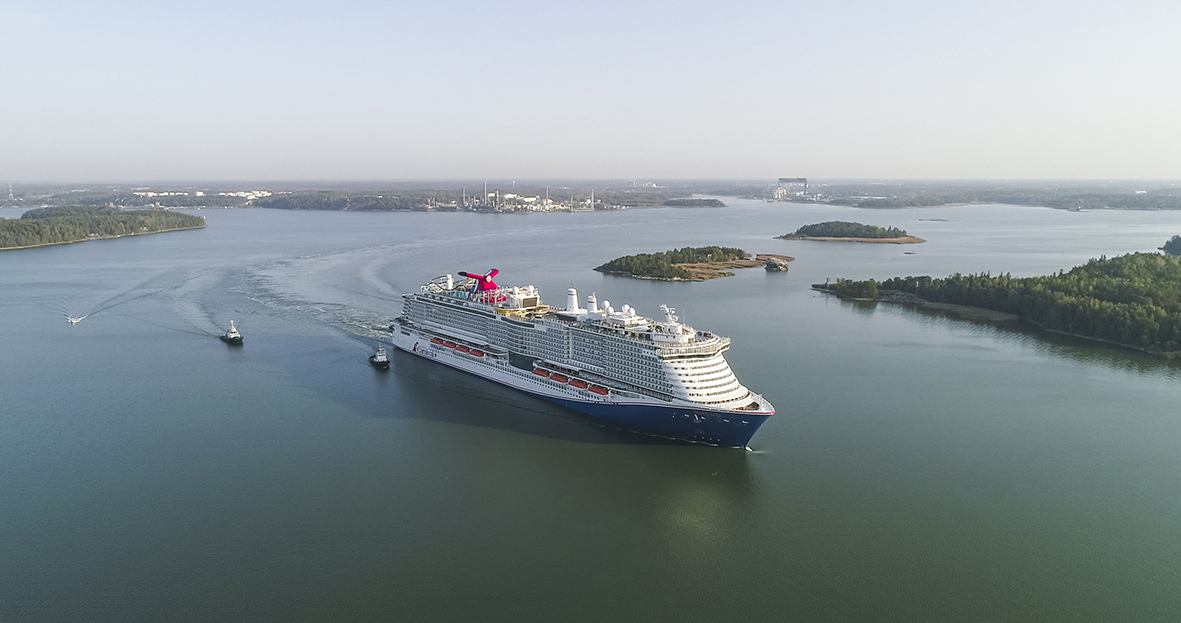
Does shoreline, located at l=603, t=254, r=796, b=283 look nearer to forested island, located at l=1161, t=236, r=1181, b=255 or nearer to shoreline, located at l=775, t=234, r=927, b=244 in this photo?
shoreline, located at l=775, t=234, r=927, b=244

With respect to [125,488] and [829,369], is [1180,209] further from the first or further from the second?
[125,488]

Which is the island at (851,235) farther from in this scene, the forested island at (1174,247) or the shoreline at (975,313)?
the shoreline at (975,313)

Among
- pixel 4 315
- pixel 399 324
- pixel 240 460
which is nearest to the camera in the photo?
pixel 240 460

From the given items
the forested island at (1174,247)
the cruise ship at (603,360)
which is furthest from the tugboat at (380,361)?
the forested island at (1174,247)

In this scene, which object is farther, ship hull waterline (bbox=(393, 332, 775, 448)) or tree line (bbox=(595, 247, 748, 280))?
tree line (bbox=(595, 247, 748, 280))

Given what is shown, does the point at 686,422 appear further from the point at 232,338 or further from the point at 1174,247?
the point at 1174,247

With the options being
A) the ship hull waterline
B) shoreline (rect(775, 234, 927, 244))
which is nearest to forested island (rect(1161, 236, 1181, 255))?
shoreline (rect(775, 234, 927, 244))

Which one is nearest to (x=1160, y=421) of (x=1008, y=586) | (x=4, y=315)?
(x=1008, y=586)
